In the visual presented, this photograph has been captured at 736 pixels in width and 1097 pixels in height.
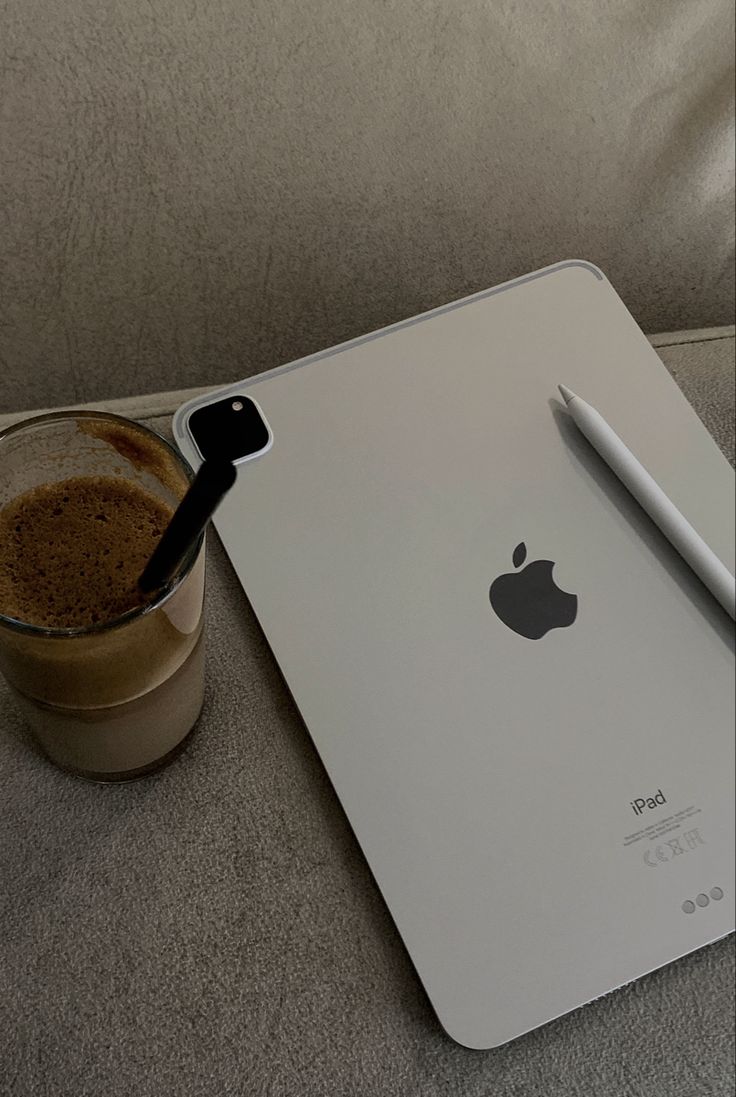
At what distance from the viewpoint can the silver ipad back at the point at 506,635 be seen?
1.39ft

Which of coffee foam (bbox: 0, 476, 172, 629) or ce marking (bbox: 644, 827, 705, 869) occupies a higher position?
coffee foam (bbox: 0, 476, 172, 629)

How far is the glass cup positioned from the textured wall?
0.22 metres

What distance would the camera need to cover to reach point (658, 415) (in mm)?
549

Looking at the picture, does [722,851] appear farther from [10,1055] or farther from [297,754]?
[10,1055]

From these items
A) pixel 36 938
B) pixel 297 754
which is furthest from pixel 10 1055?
pixel 297 754

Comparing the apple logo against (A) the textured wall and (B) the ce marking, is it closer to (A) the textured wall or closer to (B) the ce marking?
(B) the ce marking

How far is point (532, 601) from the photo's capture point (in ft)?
1.58

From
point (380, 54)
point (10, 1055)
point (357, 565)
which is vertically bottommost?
point (10, 1055)

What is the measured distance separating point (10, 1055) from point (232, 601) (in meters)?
0.22

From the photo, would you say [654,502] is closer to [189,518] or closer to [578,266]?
[578,266]

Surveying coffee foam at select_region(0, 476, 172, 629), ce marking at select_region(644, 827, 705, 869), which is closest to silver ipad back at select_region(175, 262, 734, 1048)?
ce marking at select_region(644, 827, 705, 869)

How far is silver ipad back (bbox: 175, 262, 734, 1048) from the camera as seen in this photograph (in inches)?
16.7

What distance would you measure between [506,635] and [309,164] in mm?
309

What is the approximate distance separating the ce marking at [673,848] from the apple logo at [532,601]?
114 millimetres
